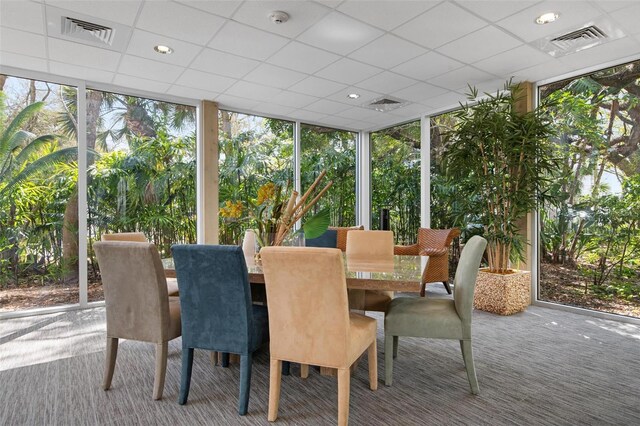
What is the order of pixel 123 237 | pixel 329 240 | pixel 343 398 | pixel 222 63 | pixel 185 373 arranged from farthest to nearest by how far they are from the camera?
pixel 329 240 → pixel 222 63 → pixel 123 237 → pixel 185 373 → pixel 343 398

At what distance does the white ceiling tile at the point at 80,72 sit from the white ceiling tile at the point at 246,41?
1.58 metres

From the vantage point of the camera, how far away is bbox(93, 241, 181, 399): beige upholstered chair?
2.15 m

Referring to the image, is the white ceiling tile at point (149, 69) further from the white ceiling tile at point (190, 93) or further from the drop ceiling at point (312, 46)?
the white ceiling tile at point (190, 93)

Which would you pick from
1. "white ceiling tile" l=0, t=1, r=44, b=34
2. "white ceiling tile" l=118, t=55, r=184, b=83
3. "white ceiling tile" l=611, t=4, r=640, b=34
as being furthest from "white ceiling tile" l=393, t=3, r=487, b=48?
"white ceiling tile" l=0, t=1, r=44, b=34

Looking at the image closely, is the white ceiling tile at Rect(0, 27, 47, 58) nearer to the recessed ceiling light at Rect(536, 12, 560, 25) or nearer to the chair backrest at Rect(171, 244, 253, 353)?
the chair backrest at Rect(171, 244, 253, 353)

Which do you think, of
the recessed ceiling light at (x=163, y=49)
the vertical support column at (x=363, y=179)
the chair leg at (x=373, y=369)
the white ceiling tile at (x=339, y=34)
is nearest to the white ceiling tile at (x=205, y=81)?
the recessed ceiling light at (x=163, y=49)

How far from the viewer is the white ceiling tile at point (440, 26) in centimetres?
292

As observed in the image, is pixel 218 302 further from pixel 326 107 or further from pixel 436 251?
pixel 326 107

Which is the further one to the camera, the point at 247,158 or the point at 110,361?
the point at 247,158

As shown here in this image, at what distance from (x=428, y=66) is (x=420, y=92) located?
89 cm

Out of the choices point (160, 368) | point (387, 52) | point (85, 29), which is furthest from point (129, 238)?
point (387, 52)

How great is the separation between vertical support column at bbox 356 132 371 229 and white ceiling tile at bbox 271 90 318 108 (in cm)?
201

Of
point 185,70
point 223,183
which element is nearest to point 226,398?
point 185,70

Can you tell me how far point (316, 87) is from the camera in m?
4.66
